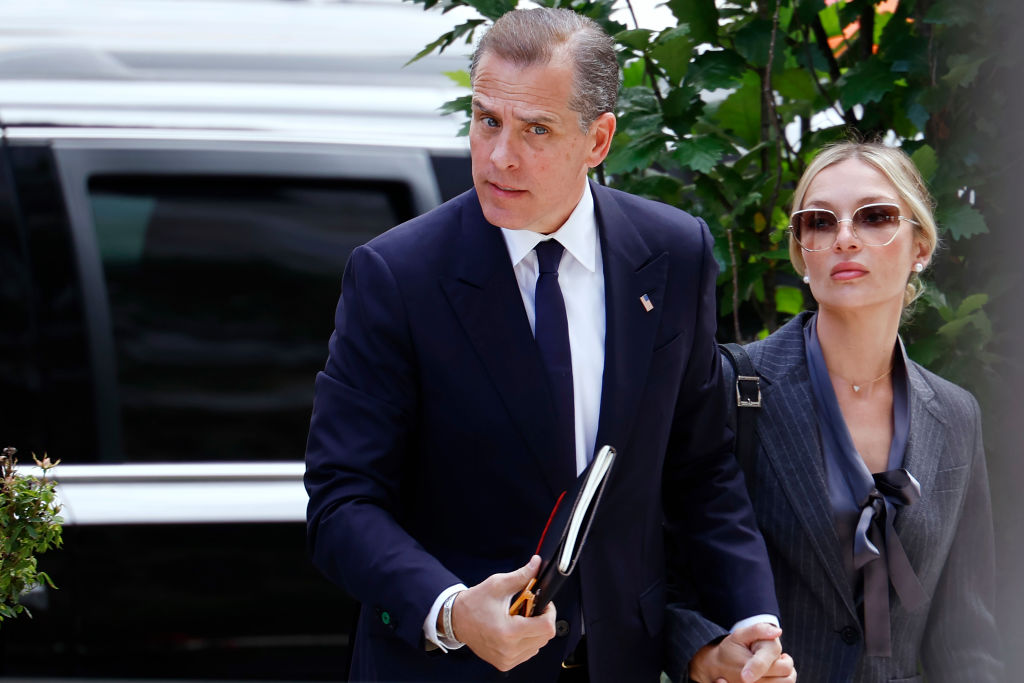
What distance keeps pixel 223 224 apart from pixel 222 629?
42.9 inches

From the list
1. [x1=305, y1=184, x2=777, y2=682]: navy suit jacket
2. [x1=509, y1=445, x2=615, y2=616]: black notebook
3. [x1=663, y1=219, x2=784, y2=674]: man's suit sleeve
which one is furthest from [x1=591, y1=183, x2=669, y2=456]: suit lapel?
[x1=509, y1=445, x2=615, y2=616]: black notebook

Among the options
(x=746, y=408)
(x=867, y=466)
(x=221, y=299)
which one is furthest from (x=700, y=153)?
(x=221, y=299)

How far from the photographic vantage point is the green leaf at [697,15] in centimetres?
234

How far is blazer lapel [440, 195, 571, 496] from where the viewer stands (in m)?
1.67

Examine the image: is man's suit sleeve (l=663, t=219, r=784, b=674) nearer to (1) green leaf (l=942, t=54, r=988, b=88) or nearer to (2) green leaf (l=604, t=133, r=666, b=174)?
(2) green leaf (l=604, t=133, r=666, b=174)

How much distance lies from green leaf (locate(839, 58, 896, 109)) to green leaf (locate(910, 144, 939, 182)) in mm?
153

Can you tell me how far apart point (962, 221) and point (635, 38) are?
0.79 meters

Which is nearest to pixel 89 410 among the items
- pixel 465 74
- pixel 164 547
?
pixel 164 547

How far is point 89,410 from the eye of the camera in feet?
9.55

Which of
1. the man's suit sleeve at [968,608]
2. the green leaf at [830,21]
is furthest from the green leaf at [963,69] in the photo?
the man's suit sleeve at [968,608]

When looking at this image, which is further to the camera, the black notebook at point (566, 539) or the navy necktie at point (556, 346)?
the navy necktie at point (556, 346)

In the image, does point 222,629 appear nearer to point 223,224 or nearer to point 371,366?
point 223,224

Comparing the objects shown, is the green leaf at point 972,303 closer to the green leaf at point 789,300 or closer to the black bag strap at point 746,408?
the green leaf at point 789,300

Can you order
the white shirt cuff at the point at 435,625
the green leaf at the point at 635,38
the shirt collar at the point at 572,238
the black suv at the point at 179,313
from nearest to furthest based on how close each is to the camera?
the white shirt cuff at the point at 435,625 < the shirt collar at the point at 572,238 < the green leaf at the point at 635,38 < the black suv at the point at 179,313
